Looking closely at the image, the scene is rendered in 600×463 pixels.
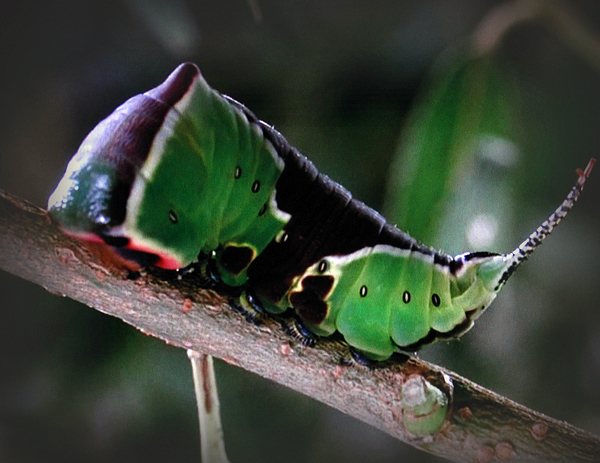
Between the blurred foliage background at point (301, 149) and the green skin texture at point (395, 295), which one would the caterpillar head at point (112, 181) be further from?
the blurred foliage background at point (301, 149)

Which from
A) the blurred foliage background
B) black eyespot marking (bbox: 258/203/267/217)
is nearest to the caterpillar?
black eyespot marking (bbox: 258/203/267/217)

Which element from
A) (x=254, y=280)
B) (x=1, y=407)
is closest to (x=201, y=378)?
(x=254, y=280)

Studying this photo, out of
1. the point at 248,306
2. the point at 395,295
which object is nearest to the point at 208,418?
the point at 248,306

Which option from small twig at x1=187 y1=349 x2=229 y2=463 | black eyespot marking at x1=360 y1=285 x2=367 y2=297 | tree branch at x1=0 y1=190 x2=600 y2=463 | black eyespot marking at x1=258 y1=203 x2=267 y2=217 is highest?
black eyespot marking at x1=258 y1=203 x2=267 y2=217

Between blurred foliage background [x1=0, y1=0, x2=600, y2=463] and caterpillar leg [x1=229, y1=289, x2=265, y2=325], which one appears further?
blurred foliage background [x1=0, y1=0, x2=600, y2=463]

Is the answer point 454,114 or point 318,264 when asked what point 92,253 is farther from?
point 454,114

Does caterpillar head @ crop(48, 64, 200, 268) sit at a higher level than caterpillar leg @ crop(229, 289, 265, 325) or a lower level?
higher

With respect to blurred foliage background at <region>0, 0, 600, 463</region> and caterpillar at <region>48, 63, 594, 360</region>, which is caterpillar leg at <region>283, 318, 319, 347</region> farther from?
blurred foliage background at <region>0, 0, 600, 463</region>
